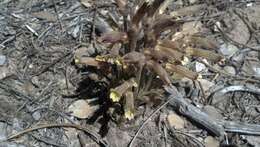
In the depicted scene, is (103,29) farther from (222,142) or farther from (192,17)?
(222,142)

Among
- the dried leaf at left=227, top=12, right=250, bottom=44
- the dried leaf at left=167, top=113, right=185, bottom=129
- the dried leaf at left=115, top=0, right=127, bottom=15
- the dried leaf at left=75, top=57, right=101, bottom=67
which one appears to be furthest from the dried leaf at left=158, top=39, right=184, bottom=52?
the dried leaf at left=227, top=12, right=250, bottom=44

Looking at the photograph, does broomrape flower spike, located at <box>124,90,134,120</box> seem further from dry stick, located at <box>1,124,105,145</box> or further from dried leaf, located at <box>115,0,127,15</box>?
dried leaf, located at <box>115,0,127,15</box>

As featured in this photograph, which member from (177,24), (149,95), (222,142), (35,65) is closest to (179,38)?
(177,24)

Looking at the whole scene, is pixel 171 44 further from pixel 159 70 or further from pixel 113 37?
pixel 113 37

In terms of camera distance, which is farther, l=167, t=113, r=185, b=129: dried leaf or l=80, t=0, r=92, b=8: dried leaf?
l=80, t=0, r=92, b=8: dried leaf

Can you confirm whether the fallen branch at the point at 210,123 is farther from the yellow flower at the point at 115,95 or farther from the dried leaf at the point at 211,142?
the yellow flower at the point at 115,95

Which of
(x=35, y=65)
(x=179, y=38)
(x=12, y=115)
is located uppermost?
(x=179, y=38)
